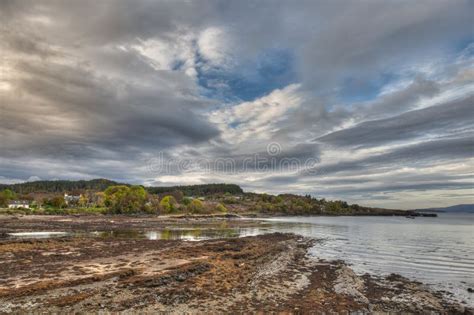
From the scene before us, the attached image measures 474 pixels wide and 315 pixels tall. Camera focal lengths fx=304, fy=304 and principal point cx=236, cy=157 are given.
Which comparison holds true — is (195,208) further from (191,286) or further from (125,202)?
(191,286)

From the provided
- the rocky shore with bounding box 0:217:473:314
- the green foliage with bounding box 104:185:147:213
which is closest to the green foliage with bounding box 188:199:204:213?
the green foliage with bounding box 104:185:147:213

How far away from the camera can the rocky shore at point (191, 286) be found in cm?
1484

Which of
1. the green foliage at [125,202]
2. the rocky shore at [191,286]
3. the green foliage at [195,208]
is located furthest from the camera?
the green foliage at [195,208]

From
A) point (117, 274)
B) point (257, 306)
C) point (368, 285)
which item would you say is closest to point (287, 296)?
point (257, 306)

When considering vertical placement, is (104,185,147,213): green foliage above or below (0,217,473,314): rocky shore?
above

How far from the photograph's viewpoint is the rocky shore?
48.7ft

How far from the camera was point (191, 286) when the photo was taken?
719 inches

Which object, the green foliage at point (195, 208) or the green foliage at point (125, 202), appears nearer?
the green foliage at point (125, 202)

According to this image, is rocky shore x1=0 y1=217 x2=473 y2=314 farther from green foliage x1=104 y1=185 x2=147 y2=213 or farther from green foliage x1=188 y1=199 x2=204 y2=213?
green foliage x1=188 y1=199 x2=204 y2=213

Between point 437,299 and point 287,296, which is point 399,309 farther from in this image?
point 287,296

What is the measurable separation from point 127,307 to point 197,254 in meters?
16.5

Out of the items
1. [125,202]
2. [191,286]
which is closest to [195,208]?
[125,202]

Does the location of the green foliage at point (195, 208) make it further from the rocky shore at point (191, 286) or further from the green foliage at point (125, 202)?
the rocky shore at point (191, 286)

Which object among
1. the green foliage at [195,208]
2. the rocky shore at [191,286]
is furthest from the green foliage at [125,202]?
the rocky shore at [191,286]
